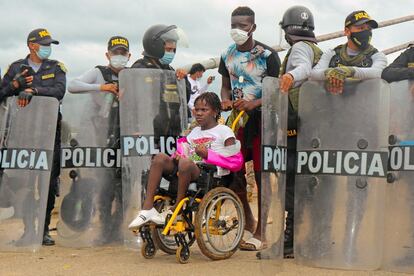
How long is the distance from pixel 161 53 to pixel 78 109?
0.94 m

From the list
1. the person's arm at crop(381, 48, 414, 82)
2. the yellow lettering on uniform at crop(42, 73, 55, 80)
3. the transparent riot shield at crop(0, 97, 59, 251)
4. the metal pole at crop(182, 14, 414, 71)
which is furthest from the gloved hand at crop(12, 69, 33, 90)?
the metal pole at crop(182, 14, 414, 71)

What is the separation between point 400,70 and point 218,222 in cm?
179

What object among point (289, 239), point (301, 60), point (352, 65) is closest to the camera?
point (352, 65)

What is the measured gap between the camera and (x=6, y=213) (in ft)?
19.8

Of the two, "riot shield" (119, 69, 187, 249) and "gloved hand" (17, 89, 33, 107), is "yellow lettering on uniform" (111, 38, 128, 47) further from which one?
"gloved hand" (17, 89, 33, 107)

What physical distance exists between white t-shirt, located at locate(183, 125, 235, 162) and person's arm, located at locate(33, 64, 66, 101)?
4.88 ft

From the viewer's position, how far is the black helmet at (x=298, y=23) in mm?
5711

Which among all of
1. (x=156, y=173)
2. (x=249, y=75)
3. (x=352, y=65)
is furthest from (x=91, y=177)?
(x=352, y=65)

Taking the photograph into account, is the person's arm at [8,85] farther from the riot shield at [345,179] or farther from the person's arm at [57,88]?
the riot shield at [345,179]

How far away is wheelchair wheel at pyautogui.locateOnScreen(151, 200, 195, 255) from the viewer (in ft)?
18.2

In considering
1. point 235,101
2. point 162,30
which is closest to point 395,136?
point 235,101

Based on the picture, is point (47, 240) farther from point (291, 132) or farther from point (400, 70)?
point (400, 70)

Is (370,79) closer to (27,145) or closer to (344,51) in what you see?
(344,51)

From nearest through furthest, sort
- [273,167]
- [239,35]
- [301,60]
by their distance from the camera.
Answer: [273,167], [301,60], [239,35]
